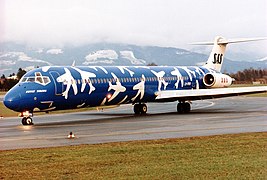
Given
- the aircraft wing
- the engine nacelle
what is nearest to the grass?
the aircraft wing

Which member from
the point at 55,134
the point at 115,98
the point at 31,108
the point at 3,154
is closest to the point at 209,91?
the point at 115,98

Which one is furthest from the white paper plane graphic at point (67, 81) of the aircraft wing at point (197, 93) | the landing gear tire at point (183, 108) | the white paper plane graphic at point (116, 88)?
the landing gear tire at point (183, 108)

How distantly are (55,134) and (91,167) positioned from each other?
8731mm

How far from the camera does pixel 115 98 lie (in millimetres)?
30609

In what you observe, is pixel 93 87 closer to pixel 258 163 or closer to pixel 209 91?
pixel 209 91

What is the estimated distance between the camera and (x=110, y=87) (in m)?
30.2

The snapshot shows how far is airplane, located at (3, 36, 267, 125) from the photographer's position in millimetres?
25875

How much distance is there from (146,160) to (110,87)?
17.5 metres

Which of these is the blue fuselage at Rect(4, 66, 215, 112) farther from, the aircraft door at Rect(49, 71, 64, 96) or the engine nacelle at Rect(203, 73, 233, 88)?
the engine nacelle at Rect(203, 73, 233, 88)

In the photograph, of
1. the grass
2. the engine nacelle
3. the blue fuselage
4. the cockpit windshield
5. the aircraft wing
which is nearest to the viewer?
the grass

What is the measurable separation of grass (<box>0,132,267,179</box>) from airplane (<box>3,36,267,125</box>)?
1045cm

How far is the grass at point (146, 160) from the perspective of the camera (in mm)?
10961

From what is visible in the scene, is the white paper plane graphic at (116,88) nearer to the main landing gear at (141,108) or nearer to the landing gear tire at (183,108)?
the main landing gear at (141,108)

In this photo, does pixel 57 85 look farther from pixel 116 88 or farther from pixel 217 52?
pixel 217 52
